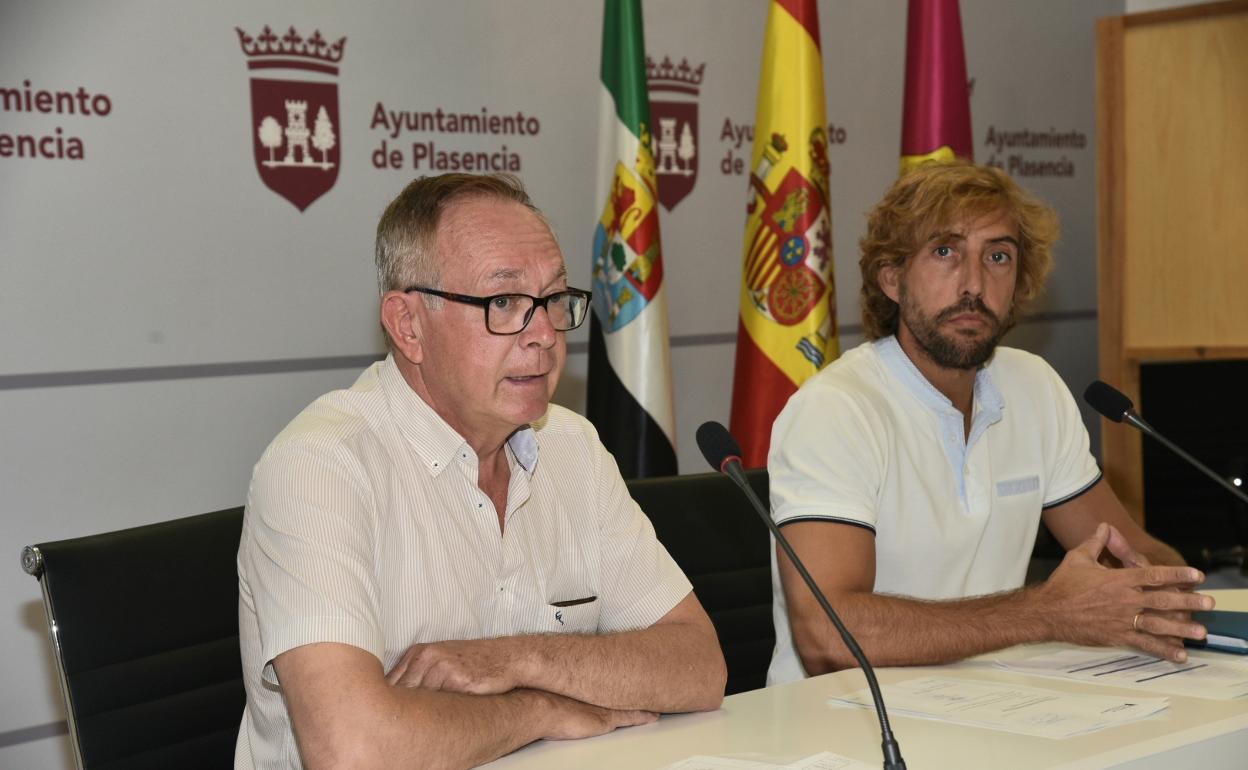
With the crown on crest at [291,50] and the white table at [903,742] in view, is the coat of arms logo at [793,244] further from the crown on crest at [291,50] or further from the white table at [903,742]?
the white table at [903,742]

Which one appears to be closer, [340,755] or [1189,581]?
[340,755]

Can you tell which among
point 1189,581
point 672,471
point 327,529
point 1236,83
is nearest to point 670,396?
point 672,471

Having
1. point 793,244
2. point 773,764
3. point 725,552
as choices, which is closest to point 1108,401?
point 725,552

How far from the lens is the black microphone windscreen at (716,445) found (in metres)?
1.70

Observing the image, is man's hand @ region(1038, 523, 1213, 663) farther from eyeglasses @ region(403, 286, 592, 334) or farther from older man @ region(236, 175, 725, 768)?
eyeglasses @ region(403, 286, 592, 334)

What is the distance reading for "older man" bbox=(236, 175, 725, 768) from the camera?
1560mm

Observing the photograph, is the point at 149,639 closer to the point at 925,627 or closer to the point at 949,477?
the point at 925,627

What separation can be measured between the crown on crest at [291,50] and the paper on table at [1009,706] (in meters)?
2.11

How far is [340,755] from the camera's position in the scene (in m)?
1.48

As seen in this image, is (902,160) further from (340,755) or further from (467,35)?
(340,755)

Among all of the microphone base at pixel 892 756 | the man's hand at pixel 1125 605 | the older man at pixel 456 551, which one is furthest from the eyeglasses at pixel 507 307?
the man's hand at pixel 1125 605

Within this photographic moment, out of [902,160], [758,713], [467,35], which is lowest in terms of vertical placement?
[758,713]

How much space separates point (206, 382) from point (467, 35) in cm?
113

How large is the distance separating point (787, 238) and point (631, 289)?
0.46 m
